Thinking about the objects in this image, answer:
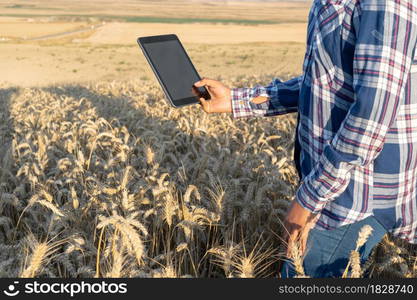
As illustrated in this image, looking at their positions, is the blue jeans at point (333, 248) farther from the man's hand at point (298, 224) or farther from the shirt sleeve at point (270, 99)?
the shirt sleeve at point (270, 99)

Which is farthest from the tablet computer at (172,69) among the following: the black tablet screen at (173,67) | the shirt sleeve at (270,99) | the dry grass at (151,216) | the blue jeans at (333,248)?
the blue jeans at (333,248)

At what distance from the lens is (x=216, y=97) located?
277 cm

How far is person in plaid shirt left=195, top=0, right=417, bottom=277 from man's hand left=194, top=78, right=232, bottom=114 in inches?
23.0

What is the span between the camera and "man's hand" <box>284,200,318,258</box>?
2.02 meters

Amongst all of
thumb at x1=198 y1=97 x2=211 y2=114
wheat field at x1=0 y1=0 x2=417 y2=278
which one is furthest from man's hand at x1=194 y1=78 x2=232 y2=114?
wheat field at x1=0 y1=0 x2=417 y2=278

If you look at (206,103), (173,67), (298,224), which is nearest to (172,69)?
(173,67)

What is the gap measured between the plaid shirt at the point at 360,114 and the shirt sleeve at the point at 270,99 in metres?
0.36

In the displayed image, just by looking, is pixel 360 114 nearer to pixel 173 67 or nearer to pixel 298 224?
pixel 298 224

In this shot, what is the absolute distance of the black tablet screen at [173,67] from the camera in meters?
2.67

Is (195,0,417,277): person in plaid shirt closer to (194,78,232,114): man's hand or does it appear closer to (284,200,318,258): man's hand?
(284,200,318,258): man's hand

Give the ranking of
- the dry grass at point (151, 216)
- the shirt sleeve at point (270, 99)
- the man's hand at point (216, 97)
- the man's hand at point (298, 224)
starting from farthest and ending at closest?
the man's hand at point (216, 97) → the shirt sleeve at point (270, 99) → the dry grass at point (151, 216) → the man's hand at point (298, 224)

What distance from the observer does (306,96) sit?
2139mm

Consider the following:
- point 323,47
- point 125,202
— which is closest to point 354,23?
point 323,47

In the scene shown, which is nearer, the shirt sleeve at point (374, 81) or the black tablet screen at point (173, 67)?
the shirt sleeve at point (374, 81)
